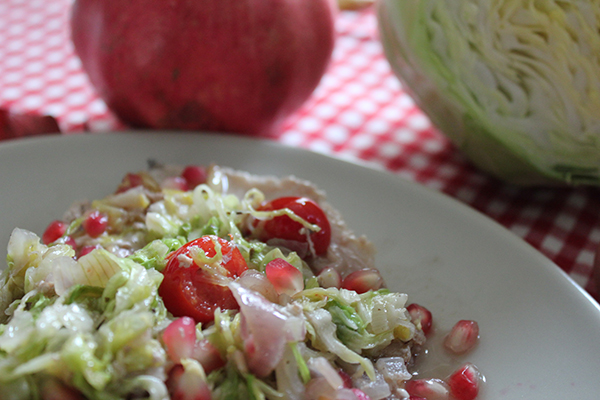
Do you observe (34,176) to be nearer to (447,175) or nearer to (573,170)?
(447,175)

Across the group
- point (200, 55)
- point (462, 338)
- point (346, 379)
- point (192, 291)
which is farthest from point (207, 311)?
point (200, 55)

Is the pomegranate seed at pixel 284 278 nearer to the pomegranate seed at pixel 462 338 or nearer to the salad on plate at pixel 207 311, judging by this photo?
the salad on plate at pixel 207 311

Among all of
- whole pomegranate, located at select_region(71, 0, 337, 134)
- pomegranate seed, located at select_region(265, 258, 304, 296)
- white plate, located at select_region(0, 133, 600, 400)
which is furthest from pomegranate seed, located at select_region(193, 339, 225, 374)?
whole pomegranate, located at select_region(71, 0, 337, 134)

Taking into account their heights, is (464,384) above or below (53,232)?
below

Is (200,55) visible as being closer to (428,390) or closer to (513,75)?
(513,75)

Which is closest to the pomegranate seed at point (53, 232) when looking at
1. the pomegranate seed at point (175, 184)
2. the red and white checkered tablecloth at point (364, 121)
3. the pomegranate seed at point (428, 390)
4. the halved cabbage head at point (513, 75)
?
the pomegranate seed at point (175, 184)

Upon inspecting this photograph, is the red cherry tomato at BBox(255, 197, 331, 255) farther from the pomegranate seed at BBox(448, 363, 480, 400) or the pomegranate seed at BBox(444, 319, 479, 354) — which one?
the pomegranate seed at BBox(448, 363, 480, 400)

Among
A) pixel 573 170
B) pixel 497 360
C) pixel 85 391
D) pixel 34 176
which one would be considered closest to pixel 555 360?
pixel 497 360
